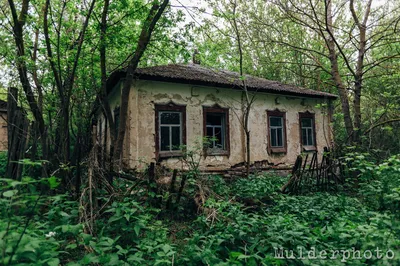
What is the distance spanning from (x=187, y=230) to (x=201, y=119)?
5569mm

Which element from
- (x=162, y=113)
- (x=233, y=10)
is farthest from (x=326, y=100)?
(x=162, y=113)

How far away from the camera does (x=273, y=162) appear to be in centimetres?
1077

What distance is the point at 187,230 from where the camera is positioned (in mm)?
4258

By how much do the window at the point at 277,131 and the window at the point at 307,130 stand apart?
114 cm

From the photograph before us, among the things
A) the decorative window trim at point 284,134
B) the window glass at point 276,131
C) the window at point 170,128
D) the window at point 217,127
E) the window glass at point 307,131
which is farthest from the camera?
the window glass at point 307,131

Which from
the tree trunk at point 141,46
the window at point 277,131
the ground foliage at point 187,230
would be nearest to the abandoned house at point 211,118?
the window at point 277,131

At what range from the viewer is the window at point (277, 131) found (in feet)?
35.9

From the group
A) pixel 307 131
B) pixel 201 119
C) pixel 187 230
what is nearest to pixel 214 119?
pixel 201 119

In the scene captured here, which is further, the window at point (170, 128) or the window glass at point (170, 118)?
the window glass at point (170, 118)

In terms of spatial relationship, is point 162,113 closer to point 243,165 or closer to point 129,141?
point 129,141

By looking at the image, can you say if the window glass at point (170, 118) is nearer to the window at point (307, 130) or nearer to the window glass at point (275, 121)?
the window glass at point (275, 121)

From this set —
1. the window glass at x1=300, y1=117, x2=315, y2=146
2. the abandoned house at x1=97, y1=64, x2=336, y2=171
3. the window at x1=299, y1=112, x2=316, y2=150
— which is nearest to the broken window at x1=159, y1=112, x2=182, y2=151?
the abandoned house at x1=97, y1=64, x2=336, y2=171

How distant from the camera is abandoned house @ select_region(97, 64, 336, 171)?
27.3 feet

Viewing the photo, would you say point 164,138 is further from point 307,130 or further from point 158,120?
point 307,130
